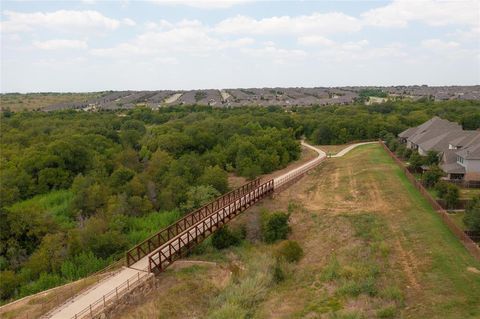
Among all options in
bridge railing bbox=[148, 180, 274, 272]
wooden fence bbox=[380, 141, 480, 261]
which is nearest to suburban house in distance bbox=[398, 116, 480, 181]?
wooden fence bbox=[380, 141, 480, 261]

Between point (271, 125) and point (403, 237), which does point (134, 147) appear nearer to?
point (271, 125)

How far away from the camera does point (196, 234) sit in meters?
27.2

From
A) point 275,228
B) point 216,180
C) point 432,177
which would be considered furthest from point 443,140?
point 275,228

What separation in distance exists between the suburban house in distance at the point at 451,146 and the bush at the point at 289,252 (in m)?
20.7

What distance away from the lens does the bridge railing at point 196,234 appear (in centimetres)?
2430

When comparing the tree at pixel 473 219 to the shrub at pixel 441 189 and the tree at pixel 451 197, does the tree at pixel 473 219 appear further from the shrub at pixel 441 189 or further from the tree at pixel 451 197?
the shrub at pixel 441 189

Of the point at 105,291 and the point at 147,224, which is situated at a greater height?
the point at 105,291

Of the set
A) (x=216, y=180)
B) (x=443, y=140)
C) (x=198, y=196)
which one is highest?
(x=443, y=140)

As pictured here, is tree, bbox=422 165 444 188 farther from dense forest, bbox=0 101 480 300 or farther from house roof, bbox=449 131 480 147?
dense forest, bbox=0 101 480 300

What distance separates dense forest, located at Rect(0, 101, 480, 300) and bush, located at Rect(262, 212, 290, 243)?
368 inches

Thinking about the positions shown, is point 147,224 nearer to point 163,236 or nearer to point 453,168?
point 163,236

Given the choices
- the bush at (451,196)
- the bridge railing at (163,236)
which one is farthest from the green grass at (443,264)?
the bridge railing at (163,236)

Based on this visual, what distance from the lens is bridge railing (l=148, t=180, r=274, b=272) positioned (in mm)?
24300

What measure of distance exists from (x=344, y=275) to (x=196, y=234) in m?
9.87
